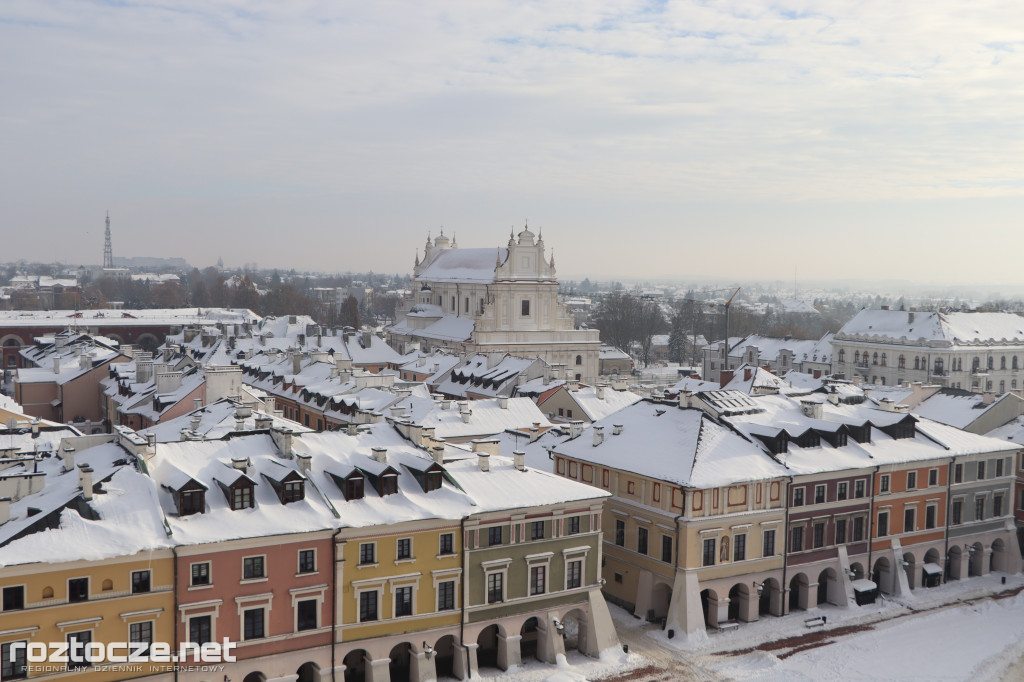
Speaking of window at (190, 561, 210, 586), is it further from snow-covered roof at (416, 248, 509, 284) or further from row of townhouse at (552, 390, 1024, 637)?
snow-covered roof at (416, 248, 509, 284)

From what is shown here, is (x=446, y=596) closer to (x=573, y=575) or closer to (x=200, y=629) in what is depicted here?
(x=573, y=575)

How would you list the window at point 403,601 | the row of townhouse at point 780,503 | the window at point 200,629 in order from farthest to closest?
the row of townhouse at point 780,503 < the window at point 403,601 < the window at point 200,629

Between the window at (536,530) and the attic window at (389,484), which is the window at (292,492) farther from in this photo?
the window at (536,530)

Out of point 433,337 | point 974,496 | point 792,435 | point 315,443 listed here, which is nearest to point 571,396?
point 792,435

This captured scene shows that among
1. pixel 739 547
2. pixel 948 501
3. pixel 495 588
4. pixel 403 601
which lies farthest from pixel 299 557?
pixel 948 501

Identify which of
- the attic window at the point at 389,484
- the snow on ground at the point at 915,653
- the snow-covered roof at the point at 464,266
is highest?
the snow-covered roof at the point at 464,266

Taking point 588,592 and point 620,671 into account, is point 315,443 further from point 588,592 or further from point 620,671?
point 620,671

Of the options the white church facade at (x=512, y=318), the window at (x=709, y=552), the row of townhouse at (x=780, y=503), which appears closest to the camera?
the window at (x=709, y=552)

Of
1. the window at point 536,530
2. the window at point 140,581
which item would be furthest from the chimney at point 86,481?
the window at point 536,530
